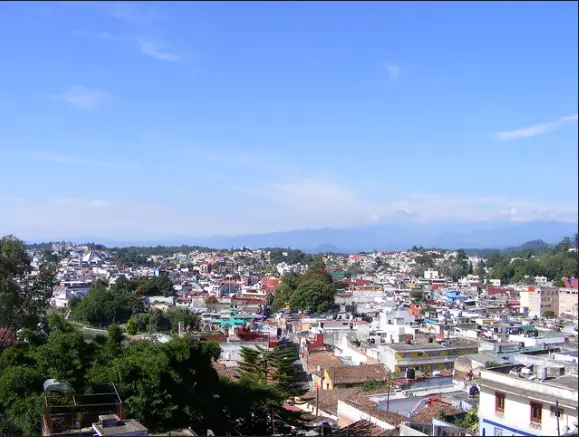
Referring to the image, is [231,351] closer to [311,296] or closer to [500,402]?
[500,402]

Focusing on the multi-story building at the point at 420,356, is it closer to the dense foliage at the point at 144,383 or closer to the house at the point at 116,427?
the dense foliage at the point at 144,383

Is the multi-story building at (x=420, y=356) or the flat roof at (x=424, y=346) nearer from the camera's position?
the multi-story building at (x=420, y=356)

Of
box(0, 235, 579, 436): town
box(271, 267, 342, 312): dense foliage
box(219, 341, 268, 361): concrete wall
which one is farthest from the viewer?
box(271, 267, 342, 312): dense foliage

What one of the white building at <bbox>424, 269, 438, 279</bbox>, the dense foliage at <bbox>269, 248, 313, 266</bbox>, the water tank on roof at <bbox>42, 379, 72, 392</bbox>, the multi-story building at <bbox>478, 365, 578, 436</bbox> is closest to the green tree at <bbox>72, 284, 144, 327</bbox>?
the water tank on roof at <bbox>42, 379, 72, 392</bbox>

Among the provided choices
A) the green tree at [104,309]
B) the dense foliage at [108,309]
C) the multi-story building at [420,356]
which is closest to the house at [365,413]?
the multi-story building at [420,356]

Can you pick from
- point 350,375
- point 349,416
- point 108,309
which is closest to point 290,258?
point 108,309

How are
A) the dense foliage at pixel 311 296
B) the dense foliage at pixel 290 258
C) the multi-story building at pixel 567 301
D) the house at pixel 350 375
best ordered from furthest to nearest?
1. the dense foliage at pixel 290 258
2. the dense foliage at pixel 311 296
3. the multi-story building at pixel 567 301
4. the house at pixel 350 375

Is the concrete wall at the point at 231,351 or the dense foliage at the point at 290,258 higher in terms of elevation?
the dense foliage at the point at 290,258

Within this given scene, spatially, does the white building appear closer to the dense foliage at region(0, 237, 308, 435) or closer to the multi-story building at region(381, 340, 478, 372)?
the multi-story building at region(381, 340, 478, 372)

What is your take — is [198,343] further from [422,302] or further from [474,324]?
[422,302]
